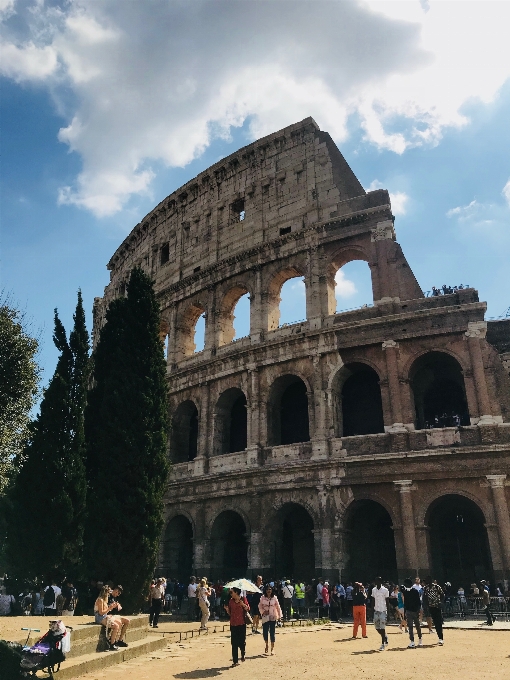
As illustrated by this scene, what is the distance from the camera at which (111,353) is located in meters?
17.4

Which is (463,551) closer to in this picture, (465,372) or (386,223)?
(465,372)

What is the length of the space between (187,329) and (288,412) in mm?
7483

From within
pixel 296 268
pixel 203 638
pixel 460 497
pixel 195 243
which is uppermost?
pixel 195 243

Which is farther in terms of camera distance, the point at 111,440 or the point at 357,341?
the point at 357,341

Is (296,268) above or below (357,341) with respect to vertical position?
above

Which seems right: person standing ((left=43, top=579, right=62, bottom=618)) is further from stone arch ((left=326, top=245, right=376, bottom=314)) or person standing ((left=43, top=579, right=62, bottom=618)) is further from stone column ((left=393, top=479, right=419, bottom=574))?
stone arch ((left=326, top=245, right=376, bottom=314))

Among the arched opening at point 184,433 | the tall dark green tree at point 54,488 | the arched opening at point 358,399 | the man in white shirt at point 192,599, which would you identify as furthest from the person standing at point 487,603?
the arched opening at point 184,433

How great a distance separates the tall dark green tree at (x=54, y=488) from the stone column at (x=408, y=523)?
10261 millimetres

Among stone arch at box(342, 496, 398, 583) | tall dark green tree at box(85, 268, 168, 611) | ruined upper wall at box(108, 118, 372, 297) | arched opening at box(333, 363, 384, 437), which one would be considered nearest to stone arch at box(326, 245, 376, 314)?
ruined upper wall at box(108, 118, 372, 297)

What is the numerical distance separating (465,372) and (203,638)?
1186cm

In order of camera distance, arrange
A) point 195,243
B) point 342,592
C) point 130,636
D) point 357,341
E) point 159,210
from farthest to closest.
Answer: point 159,210 < point 195,243 < point 357,341 < point 342,592 < point 130,636

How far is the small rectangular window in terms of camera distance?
3074 centimetres

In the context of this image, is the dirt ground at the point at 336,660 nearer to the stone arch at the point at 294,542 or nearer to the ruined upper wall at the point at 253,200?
the stone arch at the point at 294,542

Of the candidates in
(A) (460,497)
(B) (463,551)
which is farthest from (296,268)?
(B) (463,551)
